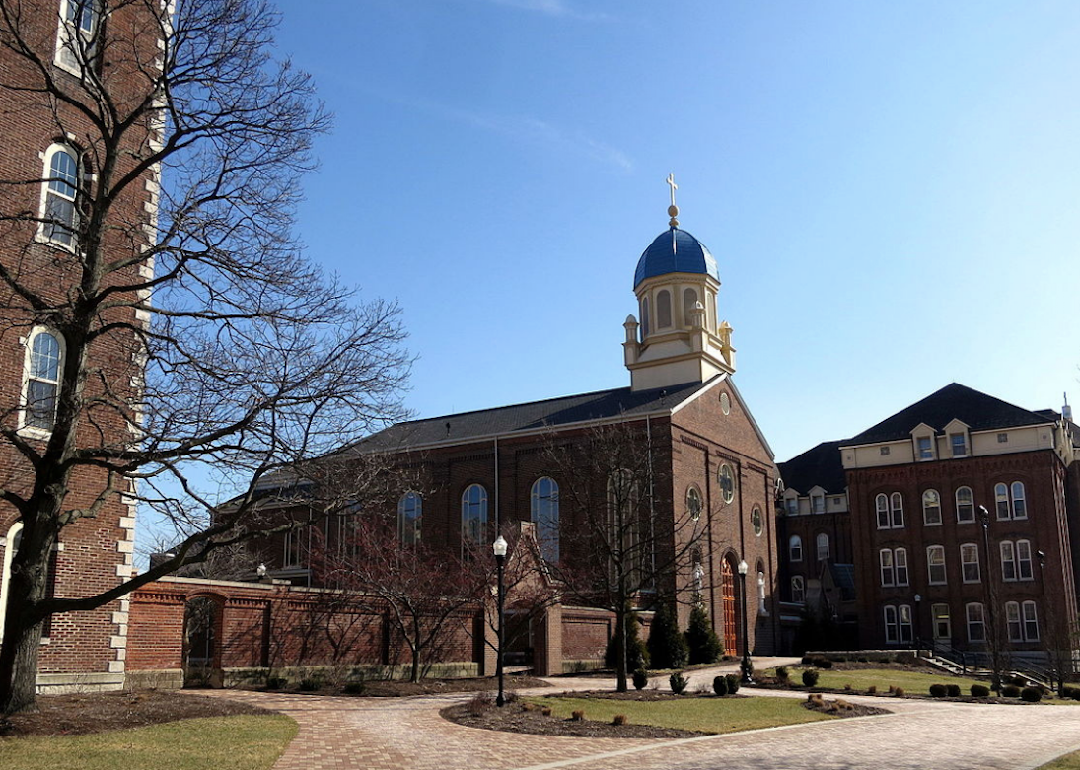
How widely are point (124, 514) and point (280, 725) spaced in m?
6.84

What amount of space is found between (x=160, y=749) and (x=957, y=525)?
49.0 m

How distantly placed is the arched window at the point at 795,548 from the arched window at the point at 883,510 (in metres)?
13.2

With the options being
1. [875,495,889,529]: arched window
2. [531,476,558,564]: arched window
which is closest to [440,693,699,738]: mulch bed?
[531,476,558,564]: arched window

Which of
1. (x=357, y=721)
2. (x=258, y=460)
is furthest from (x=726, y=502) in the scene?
(x=258, y=460)

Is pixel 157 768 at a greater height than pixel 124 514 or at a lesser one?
lesser

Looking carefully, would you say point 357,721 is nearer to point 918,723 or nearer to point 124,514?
point 124,514

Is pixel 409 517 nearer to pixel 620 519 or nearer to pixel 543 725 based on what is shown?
pixel 620 519

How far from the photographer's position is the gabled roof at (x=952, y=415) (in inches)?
2092

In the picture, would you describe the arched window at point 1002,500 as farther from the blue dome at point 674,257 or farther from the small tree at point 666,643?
the small tree at point 666,643

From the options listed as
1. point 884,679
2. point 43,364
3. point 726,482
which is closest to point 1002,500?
point 726,482

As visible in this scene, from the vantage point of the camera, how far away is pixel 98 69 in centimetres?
2114

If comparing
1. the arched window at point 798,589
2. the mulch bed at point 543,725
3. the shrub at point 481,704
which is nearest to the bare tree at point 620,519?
the shrub at point 481,704

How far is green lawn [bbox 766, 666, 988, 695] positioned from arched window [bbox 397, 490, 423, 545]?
19.3 meters

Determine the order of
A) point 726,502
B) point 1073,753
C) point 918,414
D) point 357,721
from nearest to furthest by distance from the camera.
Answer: point 1073,753, point 357,721, point 726,502, point 918,414
